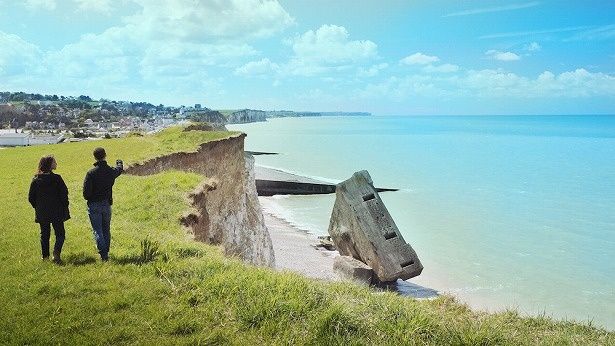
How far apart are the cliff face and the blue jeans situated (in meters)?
6.57

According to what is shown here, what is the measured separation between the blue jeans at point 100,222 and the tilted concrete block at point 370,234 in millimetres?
15533

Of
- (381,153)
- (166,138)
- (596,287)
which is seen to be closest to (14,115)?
(381,153)

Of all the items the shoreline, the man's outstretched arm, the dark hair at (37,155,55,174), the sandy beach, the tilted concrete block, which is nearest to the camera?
the dark hair at (37,155,55,174)

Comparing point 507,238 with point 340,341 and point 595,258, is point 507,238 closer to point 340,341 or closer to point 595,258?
point 595,258

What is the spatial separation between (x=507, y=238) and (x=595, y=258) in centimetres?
644

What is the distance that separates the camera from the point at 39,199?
8844 millimetres

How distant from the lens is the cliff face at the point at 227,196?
63.7 feet

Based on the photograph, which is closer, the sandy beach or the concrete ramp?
the sandy beach

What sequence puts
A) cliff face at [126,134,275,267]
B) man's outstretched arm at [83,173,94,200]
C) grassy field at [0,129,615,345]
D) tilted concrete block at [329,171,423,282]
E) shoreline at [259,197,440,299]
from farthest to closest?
1. shoreline at [259,197,440,299]
2. tilted concrete block at [329,171,423,282]
3. cliff face at [126,134,275,267]
4. man's outstretched arm at [83,173,94,200]
5. grassy field at [0,129,615,345]

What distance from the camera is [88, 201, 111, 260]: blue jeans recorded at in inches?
356

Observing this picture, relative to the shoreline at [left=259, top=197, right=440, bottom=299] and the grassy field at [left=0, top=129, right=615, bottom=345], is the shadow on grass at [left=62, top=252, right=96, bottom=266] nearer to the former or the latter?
the grassy field at [left=0, top=129, right=615, bottom=345]

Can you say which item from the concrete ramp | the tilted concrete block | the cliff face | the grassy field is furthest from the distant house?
the grassy field

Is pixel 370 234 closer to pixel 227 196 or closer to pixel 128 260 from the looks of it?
pixel 227 196

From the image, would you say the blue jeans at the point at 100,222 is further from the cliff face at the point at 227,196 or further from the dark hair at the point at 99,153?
the cliff face at the point at 227,196
